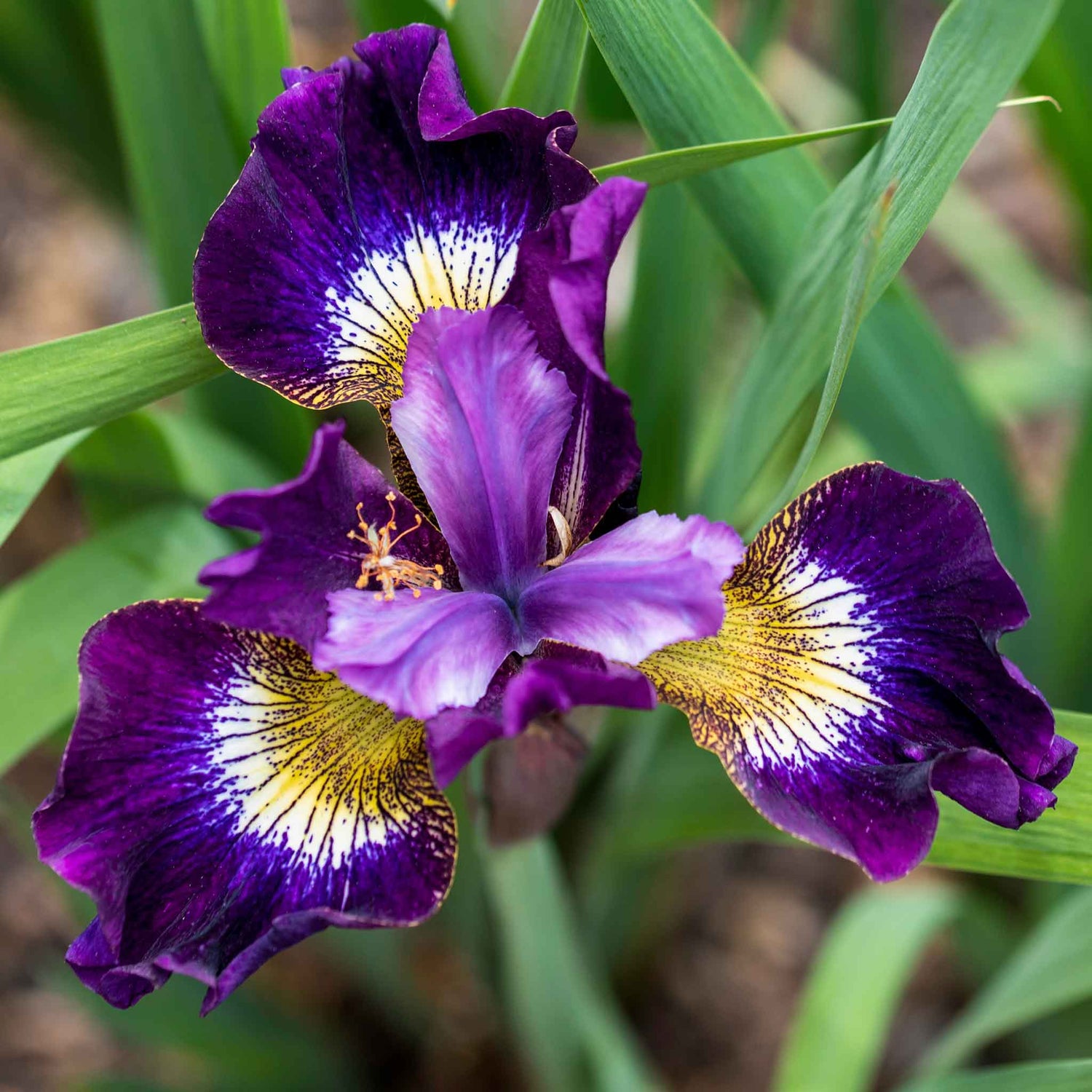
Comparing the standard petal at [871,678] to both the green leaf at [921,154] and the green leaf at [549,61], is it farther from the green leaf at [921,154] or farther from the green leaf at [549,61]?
the green leaf at [549,61]

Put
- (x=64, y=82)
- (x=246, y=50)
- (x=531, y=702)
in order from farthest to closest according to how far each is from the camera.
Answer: (x=64, y=82)
(x=246, y=50)
(x=531, y=702)

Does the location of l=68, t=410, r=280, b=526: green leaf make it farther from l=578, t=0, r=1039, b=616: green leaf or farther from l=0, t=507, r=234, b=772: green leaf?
l=578, t=0, r=1039, b=616: green leaf

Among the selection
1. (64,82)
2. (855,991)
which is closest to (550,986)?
(855,991)

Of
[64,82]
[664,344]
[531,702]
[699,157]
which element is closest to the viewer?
[531,702]

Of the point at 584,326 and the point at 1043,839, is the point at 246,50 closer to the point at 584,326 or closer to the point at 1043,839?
the point at 584,326

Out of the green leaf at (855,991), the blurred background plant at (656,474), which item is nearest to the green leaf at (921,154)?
the blurred background plant at (656,474)

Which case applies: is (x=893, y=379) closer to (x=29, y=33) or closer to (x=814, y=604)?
(x=814, y=604)

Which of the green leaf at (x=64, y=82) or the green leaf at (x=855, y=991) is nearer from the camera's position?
the green leaf at (x=855, y=991)
